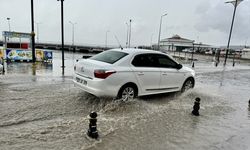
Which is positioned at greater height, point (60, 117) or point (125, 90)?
point (125, 90)

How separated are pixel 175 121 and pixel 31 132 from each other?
3.45m

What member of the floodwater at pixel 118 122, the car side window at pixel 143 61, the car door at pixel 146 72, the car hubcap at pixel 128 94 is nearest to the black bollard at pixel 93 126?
the floodwater at pixel 118 122

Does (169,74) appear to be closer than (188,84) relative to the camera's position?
Yes

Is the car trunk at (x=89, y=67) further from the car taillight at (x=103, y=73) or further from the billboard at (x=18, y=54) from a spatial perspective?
the billboard at (x=18, y=54)

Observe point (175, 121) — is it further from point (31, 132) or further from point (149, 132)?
point (31, 132)

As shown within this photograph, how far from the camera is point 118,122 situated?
4.95 metres

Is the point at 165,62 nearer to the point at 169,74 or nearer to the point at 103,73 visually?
the point at 169,74

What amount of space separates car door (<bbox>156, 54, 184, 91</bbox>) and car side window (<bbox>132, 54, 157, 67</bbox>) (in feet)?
1.20

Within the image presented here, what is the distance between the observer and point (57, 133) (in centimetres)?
421

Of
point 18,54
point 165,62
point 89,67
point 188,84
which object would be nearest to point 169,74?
point 165,62

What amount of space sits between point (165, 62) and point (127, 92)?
202 centimetres

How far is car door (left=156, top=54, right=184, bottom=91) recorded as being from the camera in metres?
7.03

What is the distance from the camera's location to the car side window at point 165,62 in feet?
23.2

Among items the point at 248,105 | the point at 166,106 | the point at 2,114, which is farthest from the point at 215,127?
the point at 2,114
